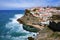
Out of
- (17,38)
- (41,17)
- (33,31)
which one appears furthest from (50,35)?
(41,17)

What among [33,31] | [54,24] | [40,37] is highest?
[54,24]

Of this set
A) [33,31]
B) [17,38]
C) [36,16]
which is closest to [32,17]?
[36,16]

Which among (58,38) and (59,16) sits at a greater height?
(59,16)

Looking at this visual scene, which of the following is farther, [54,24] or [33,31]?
[33,31]

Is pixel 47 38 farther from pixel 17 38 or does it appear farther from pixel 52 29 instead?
pixel 17 38

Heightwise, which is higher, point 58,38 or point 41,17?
point 58,38

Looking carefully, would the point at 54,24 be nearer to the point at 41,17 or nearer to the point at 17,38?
the point at 17,38

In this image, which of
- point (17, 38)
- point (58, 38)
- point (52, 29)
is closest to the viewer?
point (58, 38)

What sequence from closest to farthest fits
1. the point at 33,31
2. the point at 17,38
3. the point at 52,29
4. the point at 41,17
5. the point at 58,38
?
the point at 58,38 → the point at 52,29 → the point at 17,38 → the point at 33,31 → the point at 41,17

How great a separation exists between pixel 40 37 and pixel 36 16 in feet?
129

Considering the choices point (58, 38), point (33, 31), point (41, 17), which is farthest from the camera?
point (41, 17)

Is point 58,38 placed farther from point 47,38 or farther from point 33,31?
point 33,31

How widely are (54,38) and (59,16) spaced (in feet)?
7.87

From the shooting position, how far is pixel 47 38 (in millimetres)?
12938
